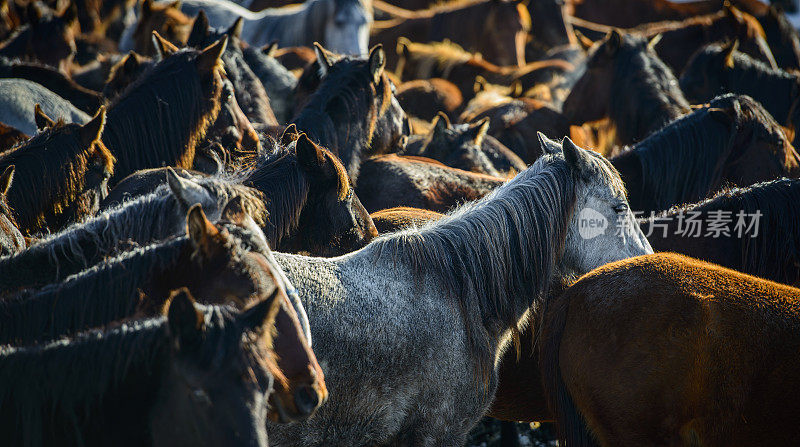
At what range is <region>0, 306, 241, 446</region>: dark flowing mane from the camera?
1970 millimetres

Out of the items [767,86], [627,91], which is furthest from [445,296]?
[767,86]

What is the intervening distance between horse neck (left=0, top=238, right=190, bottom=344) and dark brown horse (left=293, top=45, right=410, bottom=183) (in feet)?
8.77

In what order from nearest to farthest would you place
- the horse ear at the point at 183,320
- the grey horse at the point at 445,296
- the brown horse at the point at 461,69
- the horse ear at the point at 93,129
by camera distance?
the horse ear at the point at 183,320 < the grey horse at the point at 445,296 < the horse ear at the point at 93,129 < the brown horse at the point at 461,69

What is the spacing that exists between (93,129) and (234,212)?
1596mm

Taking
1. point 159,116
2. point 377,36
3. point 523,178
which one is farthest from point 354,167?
point 377,36

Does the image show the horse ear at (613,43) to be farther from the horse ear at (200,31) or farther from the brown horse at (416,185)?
the horse ear at (200,31)

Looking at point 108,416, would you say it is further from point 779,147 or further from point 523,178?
point 779,147

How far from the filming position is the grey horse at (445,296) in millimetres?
2965

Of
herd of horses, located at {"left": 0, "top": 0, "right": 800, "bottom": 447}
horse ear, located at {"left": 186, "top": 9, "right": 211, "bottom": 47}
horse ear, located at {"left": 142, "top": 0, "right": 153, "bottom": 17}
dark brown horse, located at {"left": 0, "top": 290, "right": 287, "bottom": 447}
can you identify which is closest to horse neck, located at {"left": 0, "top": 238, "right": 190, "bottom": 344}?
herd of horses, located at {"left": 0, "top": 0, "right": 800, "bottom": 447}

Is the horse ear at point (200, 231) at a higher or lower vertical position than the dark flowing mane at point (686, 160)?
higher

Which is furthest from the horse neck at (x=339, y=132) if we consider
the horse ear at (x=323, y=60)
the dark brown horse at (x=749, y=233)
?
the dark brown horse at (x=749, y=233)

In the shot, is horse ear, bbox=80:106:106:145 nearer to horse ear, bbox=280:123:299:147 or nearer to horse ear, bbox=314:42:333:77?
horse ear, bbox=280:123:299:147

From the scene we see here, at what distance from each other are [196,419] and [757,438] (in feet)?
6.84

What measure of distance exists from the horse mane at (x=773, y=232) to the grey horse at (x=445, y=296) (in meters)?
0.92
